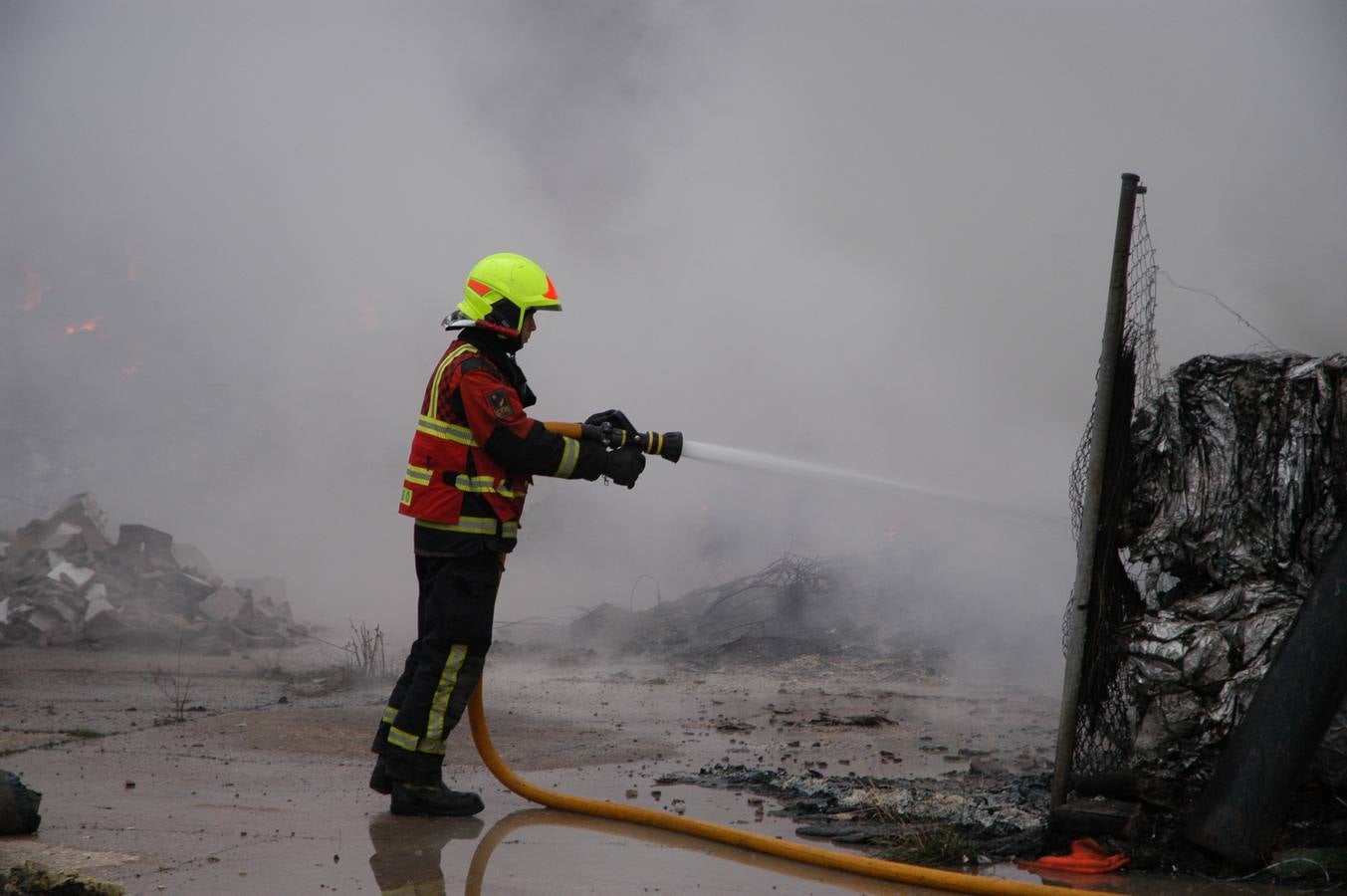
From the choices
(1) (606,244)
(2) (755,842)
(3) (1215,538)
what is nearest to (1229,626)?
(3) (1215,538)

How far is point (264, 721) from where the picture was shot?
5.20 metres

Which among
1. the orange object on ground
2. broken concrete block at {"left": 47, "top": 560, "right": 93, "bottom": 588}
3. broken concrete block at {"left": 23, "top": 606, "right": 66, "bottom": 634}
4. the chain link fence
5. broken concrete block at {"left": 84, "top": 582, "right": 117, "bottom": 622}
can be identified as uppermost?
the chain link fence

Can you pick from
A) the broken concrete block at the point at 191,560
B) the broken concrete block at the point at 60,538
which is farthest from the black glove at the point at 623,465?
the broken concrete block at the point at 191,560

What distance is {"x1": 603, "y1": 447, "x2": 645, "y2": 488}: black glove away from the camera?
3971 mm

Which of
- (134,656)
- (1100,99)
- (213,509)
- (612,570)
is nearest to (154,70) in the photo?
(213,509)

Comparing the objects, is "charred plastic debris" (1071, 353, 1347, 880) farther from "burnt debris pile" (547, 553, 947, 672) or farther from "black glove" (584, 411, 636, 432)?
"burnt debris pile" (547, 553, 947, 672)

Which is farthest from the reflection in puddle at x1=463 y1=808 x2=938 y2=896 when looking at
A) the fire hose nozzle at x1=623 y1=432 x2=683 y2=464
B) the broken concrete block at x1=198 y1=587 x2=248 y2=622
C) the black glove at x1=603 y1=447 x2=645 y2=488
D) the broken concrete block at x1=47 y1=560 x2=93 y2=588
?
the broken concrete block at x1=47 y1=560 x2=93 y2=588

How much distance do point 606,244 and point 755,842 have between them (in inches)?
399

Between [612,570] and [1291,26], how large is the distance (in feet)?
24.1

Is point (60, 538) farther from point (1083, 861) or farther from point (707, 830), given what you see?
point (1083, 861)

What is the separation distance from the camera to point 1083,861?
3.19 meters

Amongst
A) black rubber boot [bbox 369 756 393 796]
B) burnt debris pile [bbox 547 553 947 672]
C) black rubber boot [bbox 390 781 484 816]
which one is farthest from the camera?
burnt debris pile [bbox 547 553 947 672]

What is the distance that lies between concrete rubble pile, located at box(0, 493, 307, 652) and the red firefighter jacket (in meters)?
4.89

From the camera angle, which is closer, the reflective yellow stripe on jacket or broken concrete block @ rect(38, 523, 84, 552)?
the reflective yellow stripe on jacket
